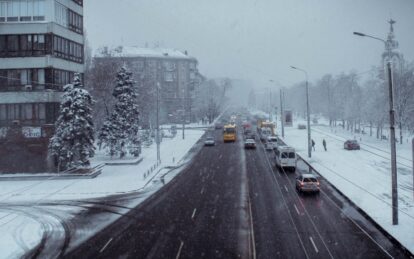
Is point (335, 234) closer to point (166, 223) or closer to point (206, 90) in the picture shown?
point (166, 223)

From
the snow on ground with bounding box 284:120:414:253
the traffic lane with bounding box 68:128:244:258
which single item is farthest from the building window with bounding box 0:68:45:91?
the snow on ground with bounding box 284:120:414:253

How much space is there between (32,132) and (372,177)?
30.9m

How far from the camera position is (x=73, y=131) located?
39594mm

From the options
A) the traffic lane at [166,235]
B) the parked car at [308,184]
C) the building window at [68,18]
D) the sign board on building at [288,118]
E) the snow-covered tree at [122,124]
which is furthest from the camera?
the sign board on building at [288,118]

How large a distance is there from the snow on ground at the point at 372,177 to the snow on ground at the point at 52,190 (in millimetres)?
14729

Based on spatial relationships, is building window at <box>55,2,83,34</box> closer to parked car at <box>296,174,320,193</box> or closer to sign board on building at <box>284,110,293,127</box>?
parked car at <box>296,174,320,193</box>

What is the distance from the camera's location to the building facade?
133 ft

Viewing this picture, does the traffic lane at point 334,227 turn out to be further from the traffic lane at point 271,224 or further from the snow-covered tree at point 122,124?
the snow-covered tree at point 122,124

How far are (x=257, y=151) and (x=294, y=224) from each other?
3445 cm

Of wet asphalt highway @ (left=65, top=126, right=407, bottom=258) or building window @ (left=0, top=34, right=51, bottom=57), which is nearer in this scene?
wet asphalt highway @ (left=65, top=126, right=407, bottom=258)

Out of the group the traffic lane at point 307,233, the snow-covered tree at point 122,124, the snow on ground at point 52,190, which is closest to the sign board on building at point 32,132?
the snow on ground at point 52,190

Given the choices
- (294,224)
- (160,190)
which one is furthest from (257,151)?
(294,224)

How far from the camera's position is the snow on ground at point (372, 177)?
22578 millimetres

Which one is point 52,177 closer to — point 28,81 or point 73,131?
point 73,131
